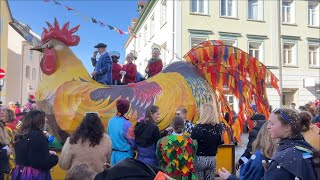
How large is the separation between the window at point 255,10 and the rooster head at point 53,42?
1734 cm

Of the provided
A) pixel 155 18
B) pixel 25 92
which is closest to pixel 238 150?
pixel 155 18

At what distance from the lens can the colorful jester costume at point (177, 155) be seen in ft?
16.5

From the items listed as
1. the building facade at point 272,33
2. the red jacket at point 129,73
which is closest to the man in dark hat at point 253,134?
the red jacket at point 129,73

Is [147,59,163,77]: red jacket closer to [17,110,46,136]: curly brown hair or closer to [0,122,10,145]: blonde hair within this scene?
[0,122,10,145]: blonde hair

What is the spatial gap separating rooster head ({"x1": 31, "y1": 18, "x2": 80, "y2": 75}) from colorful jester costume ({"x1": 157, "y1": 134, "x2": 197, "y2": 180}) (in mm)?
3064

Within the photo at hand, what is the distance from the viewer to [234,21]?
2223 cm

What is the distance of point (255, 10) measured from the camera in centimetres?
2292

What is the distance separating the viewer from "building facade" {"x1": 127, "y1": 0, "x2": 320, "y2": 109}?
2148 centimetres

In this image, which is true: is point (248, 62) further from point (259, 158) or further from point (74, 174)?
point (74, 174)

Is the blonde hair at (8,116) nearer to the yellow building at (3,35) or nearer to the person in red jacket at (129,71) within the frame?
the person in red jacket at (129,71)

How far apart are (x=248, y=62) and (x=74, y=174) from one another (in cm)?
550

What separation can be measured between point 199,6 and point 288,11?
20.0ft

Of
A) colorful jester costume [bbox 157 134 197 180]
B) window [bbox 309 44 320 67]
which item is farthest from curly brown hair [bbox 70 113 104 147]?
window [bbox 309 44 320 67]

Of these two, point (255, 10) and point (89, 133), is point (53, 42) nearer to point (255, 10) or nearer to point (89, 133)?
point (89, 133)
